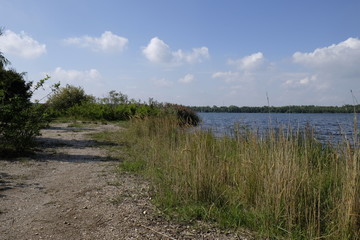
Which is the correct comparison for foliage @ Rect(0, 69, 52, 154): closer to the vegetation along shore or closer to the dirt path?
the dirt path

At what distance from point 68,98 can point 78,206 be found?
1090 inches

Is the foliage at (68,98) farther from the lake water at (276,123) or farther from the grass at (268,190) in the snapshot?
the grass at (268,190)

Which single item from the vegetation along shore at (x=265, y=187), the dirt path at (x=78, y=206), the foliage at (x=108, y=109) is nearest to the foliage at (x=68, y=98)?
the foliage at (x=108, y=109)

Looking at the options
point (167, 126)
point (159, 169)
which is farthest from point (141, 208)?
point (167, 126)

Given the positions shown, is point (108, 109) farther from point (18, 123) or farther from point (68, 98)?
point (18, 123)

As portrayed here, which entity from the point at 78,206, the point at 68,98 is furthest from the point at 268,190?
the point at 68,98

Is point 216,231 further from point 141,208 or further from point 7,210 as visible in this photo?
point 7,210

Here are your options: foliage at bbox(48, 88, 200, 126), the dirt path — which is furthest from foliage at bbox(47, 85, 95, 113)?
the dirt path

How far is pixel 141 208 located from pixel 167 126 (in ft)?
15.7

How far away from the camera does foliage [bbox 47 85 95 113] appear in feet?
95.6

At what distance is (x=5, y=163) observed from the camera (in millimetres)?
6457

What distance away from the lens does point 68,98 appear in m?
29.8

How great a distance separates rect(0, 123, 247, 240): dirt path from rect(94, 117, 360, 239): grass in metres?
0.34

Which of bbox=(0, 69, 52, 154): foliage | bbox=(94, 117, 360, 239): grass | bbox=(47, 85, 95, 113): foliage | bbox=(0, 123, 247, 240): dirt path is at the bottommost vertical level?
bbox=(0, 123, 247, 240): dirt path
